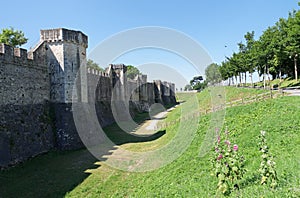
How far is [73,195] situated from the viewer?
30.7 ft

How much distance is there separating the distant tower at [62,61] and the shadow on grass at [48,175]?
13.5 feet

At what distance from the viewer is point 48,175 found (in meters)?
11.3

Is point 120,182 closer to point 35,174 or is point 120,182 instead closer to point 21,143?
point 35,174

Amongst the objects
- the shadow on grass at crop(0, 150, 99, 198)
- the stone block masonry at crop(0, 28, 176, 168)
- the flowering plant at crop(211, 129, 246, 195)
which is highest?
the stone block masonry at crop(0, 28, 176, 168)

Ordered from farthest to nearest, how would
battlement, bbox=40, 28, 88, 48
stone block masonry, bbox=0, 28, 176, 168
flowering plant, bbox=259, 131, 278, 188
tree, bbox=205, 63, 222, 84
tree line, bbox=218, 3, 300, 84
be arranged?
tree, bbox=205, 63, 222, 84
tree line, bbox=218, 3, 300, 84
battlement, bbox=40, 28, 88, 48
stone block masonry, bbox=0, 28, 176, 168
flowering plant, bbox=259, 131, 278, 188

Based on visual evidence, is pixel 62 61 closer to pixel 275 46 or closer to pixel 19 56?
pixel 19 56

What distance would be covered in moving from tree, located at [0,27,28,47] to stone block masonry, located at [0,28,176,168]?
1940 centimetres

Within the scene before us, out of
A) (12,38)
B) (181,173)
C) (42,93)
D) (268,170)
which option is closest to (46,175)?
(181,173)

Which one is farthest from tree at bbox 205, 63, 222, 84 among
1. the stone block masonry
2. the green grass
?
the green grass

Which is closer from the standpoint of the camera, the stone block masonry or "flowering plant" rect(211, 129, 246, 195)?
"flowering plant" rect(211, 129, 246, 195)

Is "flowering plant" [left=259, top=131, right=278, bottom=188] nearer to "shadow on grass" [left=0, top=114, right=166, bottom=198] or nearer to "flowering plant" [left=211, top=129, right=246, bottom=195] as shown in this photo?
"flowering plant" [left=211, top=129, right=246, bottom=195]

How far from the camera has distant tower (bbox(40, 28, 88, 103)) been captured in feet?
54.9

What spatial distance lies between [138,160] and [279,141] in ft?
24.2

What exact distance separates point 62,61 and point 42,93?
2.52 m
